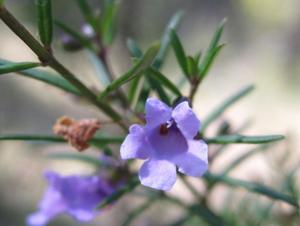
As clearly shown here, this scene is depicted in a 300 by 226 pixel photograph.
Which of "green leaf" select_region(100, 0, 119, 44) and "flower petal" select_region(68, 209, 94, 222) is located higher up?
"green leaf" select_region(100, 0, 119, 44)

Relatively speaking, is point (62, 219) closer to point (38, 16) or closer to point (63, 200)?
point (63, 200)

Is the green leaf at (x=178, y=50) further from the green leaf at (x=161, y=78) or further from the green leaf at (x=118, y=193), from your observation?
the green leaf at (x=118, y=193)

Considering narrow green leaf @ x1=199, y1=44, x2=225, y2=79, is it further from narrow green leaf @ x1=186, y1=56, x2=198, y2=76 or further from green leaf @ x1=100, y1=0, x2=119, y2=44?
green leaf @ x1=100, y1=0, x2=119, y2=44

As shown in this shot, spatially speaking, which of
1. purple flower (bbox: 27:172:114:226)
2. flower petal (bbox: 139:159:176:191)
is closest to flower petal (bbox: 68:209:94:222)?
purple flower (bbox: 27:172:114:226)

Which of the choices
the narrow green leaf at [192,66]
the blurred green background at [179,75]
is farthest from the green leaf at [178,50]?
the blurred green background at [179,75]

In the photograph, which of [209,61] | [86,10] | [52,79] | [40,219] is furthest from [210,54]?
[40,219]

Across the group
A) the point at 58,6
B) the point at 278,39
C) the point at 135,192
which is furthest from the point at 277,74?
the point at 135,192

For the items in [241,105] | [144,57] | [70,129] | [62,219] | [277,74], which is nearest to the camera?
[144,57]

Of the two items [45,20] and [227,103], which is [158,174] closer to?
[45,20]
